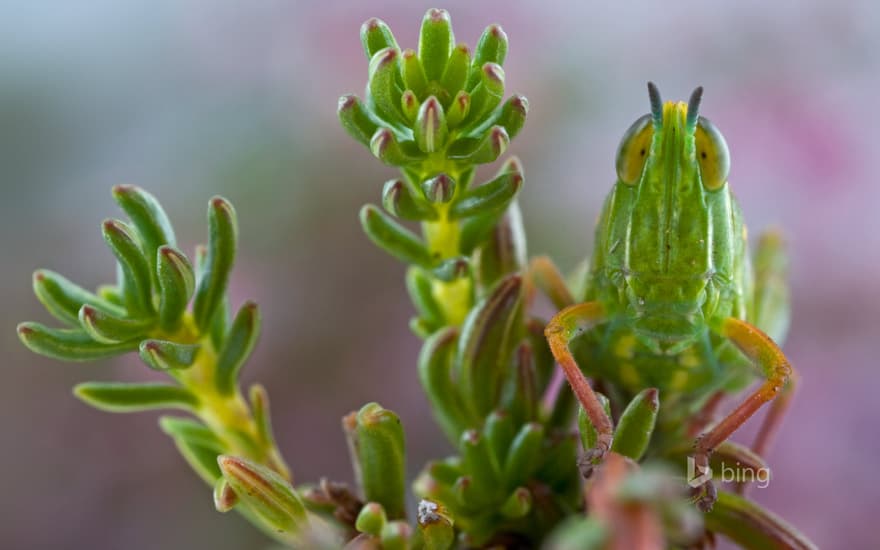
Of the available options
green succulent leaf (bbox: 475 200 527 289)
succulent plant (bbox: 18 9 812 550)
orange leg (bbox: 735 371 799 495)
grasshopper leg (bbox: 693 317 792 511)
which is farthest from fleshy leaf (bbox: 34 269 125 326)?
orange leg (bbox: 735 371 799 495)

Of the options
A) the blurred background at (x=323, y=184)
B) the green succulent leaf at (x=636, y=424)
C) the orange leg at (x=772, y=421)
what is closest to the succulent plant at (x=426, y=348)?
the green succulent leaf at (x=636, y=424)

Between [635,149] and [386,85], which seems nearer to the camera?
[386,85]

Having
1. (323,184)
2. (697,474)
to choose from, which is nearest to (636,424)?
(697,474)

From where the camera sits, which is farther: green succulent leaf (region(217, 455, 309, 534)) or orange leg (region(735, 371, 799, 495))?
orange leg (region(735, 371, 799, 495))

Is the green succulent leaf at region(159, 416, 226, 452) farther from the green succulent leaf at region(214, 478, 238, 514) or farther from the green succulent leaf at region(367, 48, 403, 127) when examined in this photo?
the green succulent leaf at region(367, 48, 403, 127)

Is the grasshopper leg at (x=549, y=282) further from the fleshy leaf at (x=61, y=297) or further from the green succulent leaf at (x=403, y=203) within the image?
the fleshy leaf at (x=61, y=297)

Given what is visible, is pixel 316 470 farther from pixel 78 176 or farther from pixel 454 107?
pixel 454 107

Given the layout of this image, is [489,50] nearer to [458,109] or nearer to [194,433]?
[458,109]
